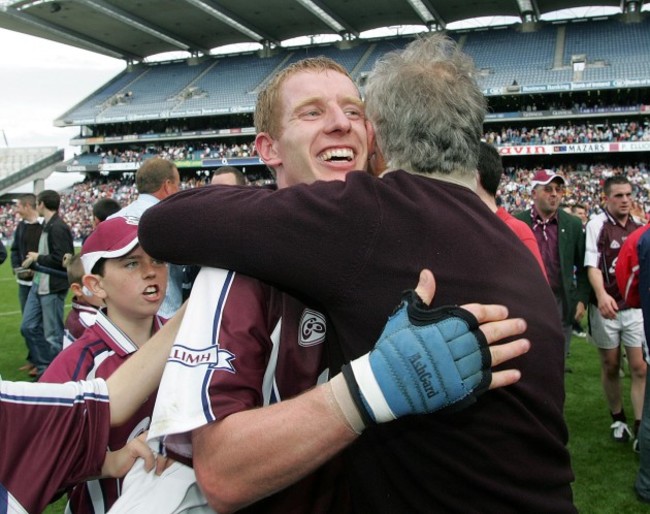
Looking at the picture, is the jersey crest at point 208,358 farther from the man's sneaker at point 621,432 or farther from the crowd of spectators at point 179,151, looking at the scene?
the crowd of spectators at point 179,151


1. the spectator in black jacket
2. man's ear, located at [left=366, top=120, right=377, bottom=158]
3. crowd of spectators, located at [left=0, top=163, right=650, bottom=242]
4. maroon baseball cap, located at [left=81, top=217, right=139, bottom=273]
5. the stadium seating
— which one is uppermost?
the stadium seating

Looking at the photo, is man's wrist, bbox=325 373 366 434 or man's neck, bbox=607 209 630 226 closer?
man's wrist, bbox=325 373 366 434

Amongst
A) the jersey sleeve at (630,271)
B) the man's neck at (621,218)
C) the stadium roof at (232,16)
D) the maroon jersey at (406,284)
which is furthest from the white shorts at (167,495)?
the stadium roof at (232,16)

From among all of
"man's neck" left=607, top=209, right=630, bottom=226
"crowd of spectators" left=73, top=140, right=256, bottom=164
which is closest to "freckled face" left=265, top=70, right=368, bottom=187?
"man's neck" left=607, top=209, right=630, bottom=226

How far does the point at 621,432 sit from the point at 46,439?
16.5ft

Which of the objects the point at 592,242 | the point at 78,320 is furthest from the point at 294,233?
the point at 592,242

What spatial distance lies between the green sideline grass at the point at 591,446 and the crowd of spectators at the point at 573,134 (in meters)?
24.6

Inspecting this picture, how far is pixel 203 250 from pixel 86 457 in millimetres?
715

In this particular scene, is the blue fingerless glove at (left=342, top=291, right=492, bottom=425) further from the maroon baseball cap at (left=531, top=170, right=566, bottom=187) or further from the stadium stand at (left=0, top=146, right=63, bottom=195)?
the stadium stand at (left=0, top=146, right=63, bottom=195)

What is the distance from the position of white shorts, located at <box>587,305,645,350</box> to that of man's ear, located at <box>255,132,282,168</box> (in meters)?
4.40

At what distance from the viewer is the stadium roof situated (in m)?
34.8

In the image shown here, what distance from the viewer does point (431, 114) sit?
4.85ft

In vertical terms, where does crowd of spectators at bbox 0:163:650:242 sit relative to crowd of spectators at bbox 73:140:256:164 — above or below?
below

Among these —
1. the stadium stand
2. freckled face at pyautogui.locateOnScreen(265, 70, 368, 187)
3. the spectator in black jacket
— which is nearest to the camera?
freckled face at pyautogui.locateOnScreen(265, 70, 368, 187)
